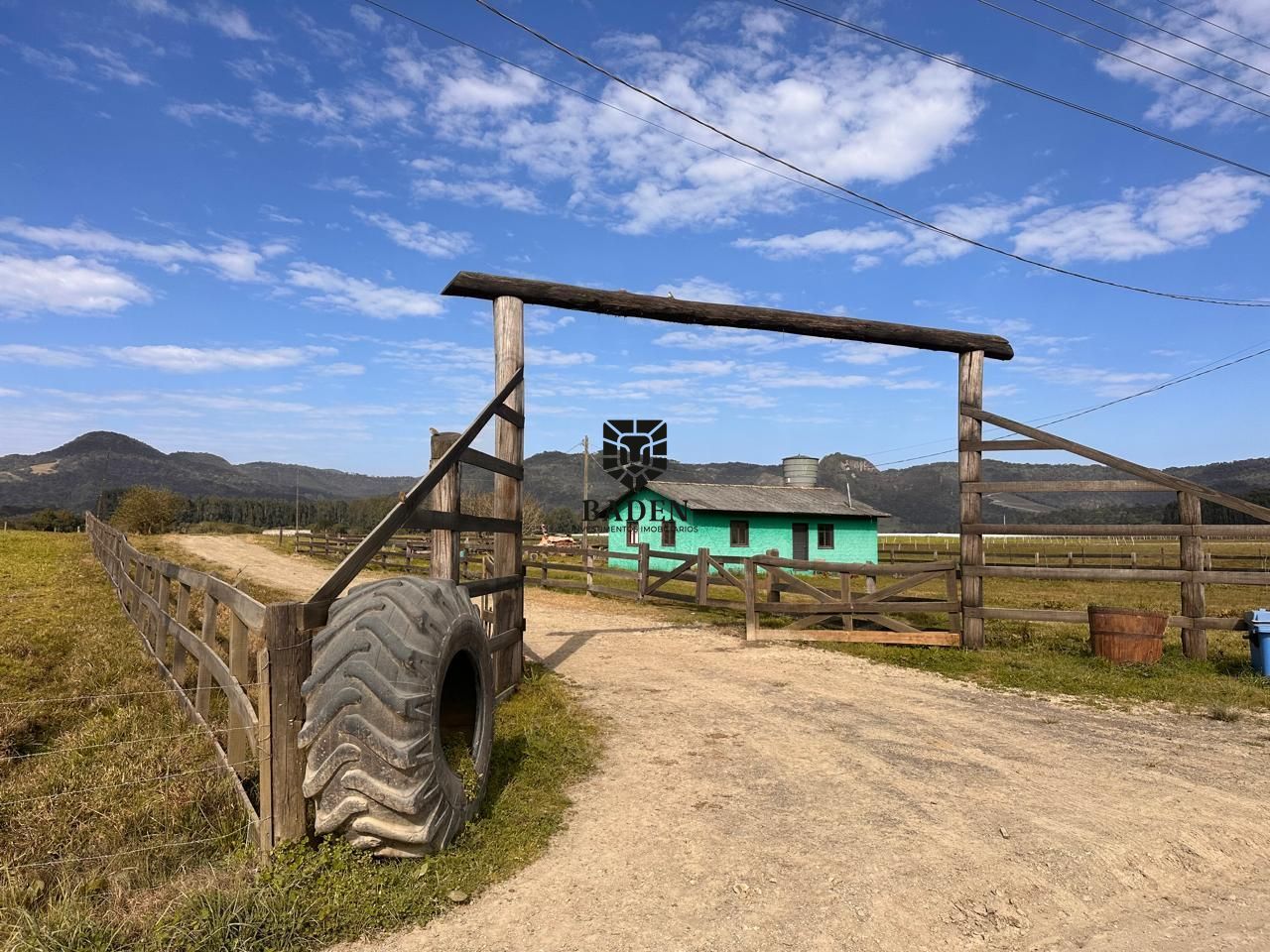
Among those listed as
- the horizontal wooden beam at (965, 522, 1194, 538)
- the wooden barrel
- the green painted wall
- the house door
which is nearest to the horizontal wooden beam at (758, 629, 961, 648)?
the horizontal wooden beam at (965, 522, 1194, 538)

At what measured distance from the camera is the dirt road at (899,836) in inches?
129

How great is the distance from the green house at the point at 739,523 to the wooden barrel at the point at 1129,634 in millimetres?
21713

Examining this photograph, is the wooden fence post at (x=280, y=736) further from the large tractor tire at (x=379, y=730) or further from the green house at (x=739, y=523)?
the green house at (x=739, y=523)

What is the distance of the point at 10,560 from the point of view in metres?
20.0

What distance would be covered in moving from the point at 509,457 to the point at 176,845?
520cm

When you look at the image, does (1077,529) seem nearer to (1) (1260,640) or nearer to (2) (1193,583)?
(2) (1193,583)

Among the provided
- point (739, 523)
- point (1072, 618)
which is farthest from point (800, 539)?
point (1072, 618)

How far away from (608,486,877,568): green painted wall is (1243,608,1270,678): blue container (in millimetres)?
22617

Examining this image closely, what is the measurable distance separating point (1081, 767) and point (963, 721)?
1424mm

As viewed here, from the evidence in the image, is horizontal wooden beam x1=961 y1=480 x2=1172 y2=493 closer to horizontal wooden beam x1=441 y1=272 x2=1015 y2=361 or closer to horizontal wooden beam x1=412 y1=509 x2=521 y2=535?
horizontal wooden beam x1=441 y1=272 x2=1015 y2=361

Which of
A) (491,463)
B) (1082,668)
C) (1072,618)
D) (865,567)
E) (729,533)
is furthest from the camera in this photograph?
(729,533)

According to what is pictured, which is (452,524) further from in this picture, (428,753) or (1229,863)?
(1229,863)

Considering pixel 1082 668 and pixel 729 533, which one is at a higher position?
pixel 729 533

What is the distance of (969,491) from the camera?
36.3 ft
